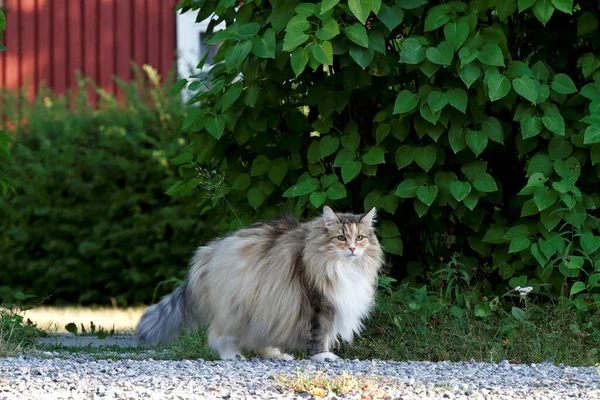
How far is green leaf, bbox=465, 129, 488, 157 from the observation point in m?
5.78

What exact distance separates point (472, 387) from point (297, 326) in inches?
56.0

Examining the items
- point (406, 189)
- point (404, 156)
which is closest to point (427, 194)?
point (406, 189)

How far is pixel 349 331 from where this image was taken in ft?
18.3

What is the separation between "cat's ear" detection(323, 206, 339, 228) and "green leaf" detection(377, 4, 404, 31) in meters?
1.09

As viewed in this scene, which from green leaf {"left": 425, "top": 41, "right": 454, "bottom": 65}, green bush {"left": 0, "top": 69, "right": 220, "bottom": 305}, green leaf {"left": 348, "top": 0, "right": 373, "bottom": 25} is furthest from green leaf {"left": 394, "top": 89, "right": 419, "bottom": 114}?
green bush {"left": 0, "top": 69, "right": 220, "bottom": 305}

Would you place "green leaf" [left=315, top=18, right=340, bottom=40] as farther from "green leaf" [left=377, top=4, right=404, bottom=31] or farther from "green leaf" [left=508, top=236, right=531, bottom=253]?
"green leaf" [left=508, top=236, right=531, bottom=253]

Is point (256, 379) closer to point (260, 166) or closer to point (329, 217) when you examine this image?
point (329, 217)

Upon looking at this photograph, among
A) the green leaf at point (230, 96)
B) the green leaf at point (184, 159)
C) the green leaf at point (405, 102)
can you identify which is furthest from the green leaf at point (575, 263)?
the green leaf at point (184, 159)

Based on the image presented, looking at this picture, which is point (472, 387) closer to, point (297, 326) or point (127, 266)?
point (297, 326)

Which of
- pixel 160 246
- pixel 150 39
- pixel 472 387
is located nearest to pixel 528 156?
pixel 472 387

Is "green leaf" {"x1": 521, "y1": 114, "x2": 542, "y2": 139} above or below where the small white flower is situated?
above

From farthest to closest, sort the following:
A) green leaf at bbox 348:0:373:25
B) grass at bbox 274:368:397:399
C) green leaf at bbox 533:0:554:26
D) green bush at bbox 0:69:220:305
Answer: green bush at bbox 0:69:220:305 < green leaf at bbox 533:0:554:26 < green leaf at bbox 348:0:373:25 < grass at bbox 274:368:397:399

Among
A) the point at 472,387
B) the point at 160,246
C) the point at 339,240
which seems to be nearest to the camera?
the point at 472,387

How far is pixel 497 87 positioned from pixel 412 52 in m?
0.53
